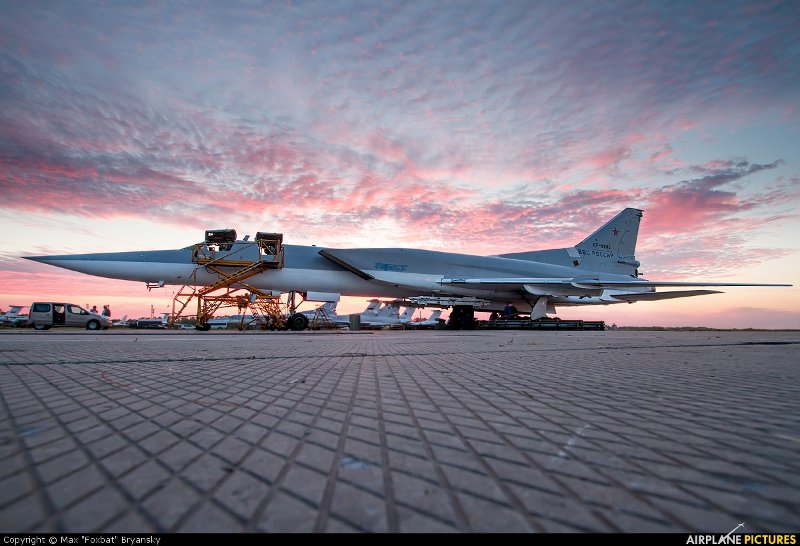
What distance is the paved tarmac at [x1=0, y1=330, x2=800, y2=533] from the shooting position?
108cm

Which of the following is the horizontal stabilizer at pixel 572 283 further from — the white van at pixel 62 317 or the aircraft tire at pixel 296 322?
the white van at pixel 62 317

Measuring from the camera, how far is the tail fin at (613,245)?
2783cm

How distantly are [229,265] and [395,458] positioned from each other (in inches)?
714

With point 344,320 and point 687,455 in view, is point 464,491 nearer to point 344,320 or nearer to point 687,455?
point 687,455

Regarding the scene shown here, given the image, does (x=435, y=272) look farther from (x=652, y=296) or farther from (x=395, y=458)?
(x=395, y=458)

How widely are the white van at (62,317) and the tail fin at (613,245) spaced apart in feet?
103

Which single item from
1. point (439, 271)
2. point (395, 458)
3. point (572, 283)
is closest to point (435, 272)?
point (439, 271)

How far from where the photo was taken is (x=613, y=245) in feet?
91.8

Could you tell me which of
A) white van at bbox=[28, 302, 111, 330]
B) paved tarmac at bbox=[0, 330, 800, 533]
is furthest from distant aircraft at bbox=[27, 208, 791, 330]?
paved tarmac at bbox=[0, 330, 800, 533]

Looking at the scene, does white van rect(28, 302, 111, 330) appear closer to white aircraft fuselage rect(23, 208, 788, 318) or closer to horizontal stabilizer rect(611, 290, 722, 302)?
white aircraft fuselage rect(23, 208, 788, 318)

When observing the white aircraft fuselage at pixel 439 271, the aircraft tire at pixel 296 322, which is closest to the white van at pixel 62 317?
the white aircraft fuselage at pixel 439 271

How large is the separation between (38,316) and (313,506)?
26.3 meters

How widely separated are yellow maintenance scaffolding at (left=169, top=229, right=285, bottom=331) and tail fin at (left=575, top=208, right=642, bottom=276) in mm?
21930

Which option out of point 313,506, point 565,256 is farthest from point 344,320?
point 313,506
